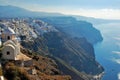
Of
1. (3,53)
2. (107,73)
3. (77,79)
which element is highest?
(3,53)

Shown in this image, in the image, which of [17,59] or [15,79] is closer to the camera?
[15,79]

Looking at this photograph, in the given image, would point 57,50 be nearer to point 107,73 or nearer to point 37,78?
point 107,73

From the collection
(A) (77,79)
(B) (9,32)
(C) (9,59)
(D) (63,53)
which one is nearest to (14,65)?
(C) (9,59)

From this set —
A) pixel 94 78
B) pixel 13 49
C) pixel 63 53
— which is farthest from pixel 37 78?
pixel 63 53

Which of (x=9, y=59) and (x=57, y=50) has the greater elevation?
(x=9, y=59)

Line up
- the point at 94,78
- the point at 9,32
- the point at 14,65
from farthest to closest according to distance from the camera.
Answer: the point at 94,78, the point at 9,32, the point at 14,65

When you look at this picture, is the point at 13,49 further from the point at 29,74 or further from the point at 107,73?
the point at 107,73

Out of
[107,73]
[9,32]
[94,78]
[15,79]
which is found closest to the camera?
[15,79]

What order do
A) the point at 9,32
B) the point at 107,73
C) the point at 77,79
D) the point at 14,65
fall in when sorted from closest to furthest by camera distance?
the point at 14,65 < the point at 9,32 < the point at 77,79 < the point at 107,73

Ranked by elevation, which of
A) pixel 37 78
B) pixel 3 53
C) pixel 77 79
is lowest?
pixel 77 79
